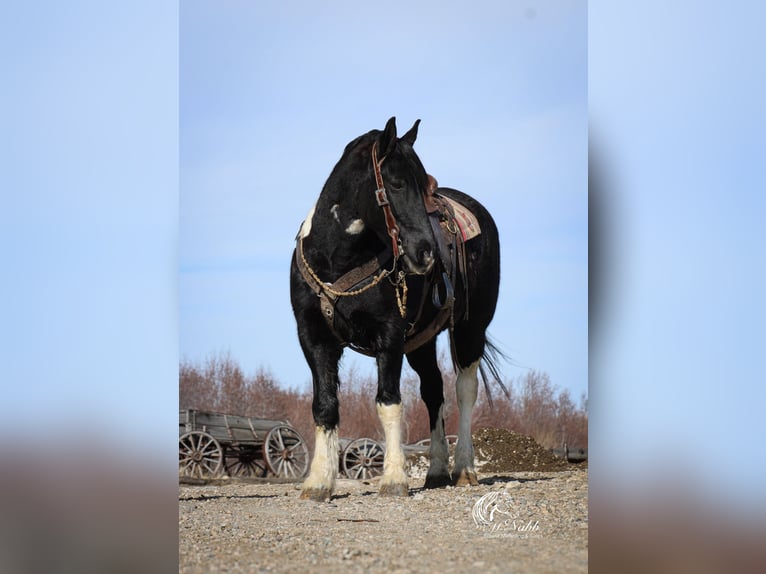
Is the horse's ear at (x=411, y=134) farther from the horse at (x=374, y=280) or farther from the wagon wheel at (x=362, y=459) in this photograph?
the wagon wheel at (x=362, y=459)

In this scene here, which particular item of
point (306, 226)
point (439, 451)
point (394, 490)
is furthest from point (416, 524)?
point (306, 226)

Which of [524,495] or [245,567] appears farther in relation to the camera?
[524,495]

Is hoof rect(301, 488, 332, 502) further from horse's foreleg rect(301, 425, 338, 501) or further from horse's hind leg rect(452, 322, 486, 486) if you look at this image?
horse's hind leg rect(452, 322, 486, 486)

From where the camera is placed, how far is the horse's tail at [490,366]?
5531 millimetres

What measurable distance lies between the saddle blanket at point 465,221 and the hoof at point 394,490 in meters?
1.50

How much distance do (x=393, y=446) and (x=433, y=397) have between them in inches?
27.0

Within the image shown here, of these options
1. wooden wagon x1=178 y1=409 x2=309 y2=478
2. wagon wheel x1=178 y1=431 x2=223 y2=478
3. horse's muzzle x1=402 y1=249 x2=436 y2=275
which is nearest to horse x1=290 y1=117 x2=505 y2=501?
horse's muzzle x1=402 y1=249 x2=436 y2=275

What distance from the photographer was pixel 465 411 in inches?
228

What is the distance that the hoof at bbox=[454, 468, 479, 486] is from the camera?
5.54 metres

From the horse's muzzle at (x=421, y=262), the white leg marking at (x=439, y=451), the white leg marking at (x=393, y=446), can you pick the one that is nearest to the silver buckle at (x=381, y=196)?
the horse's muzzle at (x=421, y=262)
